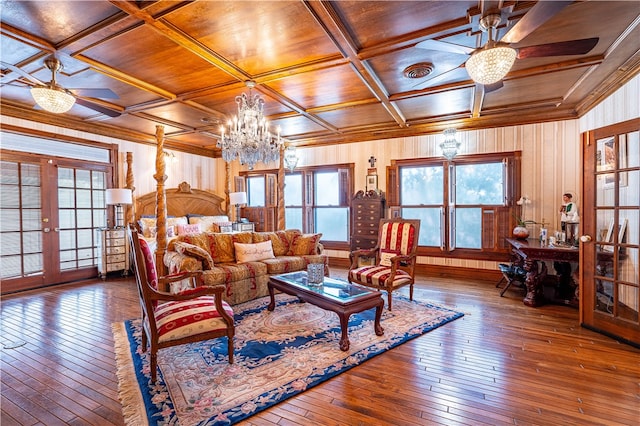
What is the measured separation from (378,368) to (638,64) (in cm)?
396

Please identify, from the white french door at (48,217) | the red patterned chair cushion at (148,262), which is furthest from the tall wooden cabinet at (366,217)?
the white french door at (48,217)

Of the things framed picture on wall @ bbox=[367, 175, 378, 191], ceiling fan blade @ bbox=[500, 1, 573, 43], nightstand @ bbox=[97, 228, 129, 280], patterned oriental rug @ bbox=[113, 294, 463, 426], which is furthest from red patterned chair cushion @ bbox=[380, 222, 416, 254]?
nightstand @ bbox=[97, 228, 129, 280]

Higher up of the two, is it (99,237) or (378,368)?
(99,237)

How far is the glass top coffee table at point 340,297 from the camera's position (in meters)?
2.64

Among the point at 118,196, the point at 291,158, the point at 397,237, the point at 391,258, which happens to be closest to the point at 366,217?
the point at 397,237

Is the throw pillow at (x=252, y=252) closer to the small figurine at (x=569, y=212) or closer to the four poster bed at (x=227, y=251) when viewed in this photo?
the four poster bed at (x=227, y=251)

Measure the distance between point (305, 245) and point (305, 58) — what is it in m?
2.86

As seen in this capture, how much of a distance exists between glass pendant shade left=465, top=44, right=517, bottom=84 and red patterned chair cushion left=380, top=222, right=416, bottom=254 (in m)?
2.29

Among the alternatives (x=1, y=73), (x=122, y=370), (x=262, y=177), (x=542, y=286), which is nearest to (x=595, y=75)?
(x=542, y=286)

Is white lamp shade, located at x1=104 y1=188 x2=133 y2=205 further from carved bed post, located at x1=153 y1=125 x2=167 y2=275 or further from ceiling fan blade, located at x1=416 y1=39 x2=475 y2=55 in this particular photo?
ceiling fan blade, located at x1=416 y1=39 x2=475 y2=55

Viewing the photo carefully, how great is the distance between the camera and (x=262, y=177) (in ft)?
26.1

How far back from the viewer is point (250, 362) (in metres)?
2.45

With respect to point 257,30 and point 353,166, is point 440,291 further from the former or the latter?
point 257,30

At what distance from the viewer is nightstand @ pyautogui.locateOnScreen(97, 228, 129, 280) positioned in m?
5.48
